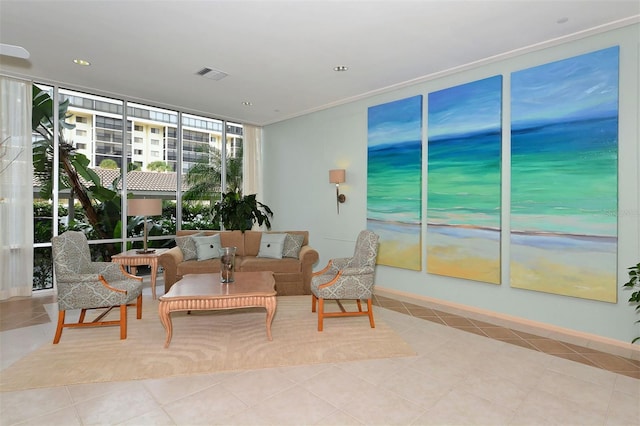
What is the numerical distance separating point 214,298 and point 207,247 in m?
2.02

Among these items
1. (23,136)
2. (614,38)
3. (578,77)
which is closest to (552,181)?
(578,77)

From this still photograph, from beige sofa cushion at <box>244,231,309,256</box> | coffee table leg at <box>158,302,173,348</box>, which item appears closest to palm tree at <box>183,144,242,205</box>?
beige sofa cushion at <box>244,231,309,256</box>

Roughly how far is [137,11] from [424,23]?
2771mm

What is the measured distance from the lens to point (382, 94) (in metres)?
5.41

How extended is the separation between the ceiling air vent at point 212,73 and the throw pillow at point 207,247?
2.39 m

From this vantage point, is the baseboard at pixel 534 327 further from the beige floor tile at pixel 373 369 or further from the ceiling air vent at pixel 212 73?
the ceiling air vent at pixel 212 73

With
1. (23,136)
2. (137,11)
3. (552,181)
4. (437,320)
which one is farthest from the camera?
(23,136)

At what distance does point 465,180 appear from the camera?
14.5ft

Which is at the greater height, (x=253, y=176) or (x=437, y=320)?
(x=253, y=176)

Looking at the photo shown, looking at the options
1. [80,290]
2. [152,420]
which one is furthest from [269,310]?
[80,290]

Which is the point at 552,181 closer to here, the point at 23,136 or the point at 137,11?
the point at 137,11

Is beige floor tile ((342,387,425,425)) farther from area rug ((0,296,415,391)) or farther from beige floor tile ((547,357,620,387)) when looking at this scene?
beige floor tile ((547,357,620,387))

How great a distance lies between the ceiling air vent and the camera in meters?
4.58

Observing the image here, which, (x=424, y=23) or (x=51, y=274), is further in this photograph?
(x=51, y=274)
